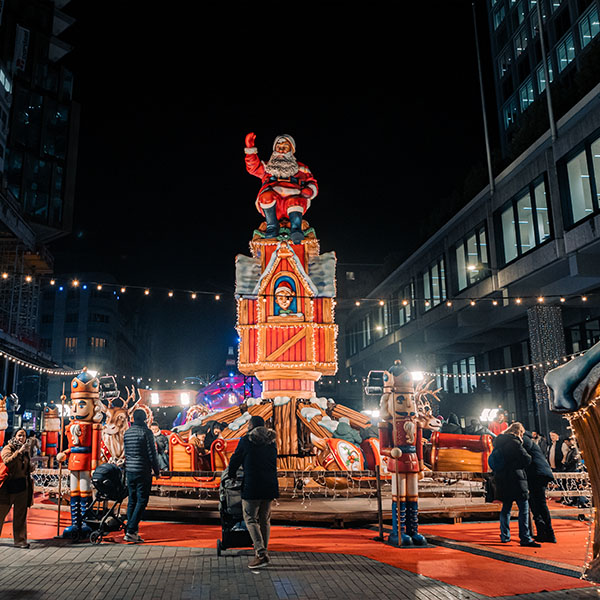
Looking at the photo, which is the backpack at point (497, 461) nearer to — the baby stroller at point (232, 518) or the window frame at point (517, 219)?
the baby stroller at point (232, 518)

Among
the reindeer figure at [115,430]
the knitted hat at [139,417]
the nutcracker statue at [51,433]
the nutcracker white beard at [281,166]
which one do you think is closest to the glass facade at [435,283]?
the nutcracker white beard at [281,166]

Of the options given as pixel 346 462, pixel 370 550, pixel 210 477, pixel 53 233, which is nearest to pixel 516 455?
pixel 370 550

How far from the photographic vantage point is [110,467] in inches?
370

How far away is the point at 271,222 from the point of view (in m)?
18.4

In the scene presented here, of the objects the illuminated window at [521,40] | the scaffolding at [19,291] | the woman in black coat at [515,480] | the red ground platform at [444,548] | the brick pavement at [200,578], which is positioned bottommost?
the red ground platform at [444,548]

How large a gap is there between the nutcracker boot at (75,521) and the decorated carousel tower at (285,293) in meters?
7.31

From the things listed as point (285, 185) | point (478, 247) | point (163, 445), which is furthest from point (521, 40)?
point (163, 445)

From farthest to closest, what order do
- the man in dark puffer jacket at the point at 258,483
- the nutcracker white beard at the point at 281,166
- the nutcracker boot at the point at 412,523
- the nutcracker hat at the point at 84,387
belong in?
the nutcracker white beard at the point at 281,166, the nutcracker hat at the point at 84,387, the nutcracker boot at the point at 412,523, the man in dark puffer jacket at the point at 258,483

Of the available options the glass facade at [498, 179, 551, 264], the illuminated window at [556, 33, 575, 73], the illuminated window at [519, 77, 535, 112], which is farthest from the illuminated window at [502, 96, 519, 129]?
the glass facade at [498, 179, 551, 264]

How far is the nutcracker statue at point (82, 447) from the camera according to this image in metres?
9.64

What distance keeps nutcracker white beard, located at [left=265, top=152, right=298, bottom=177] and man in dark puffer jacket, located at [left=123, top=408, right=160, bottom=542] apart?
11186mm

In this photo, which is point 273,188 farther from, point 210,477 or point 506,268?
point 506,268

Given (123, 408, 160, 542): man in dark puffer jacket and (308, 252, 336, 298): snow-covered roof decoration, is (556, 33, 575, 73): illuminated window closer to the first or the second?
(308, 252, 336, 298): snow-covered roof decoration

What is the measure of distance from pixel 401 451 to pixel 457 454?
767 centimetres
